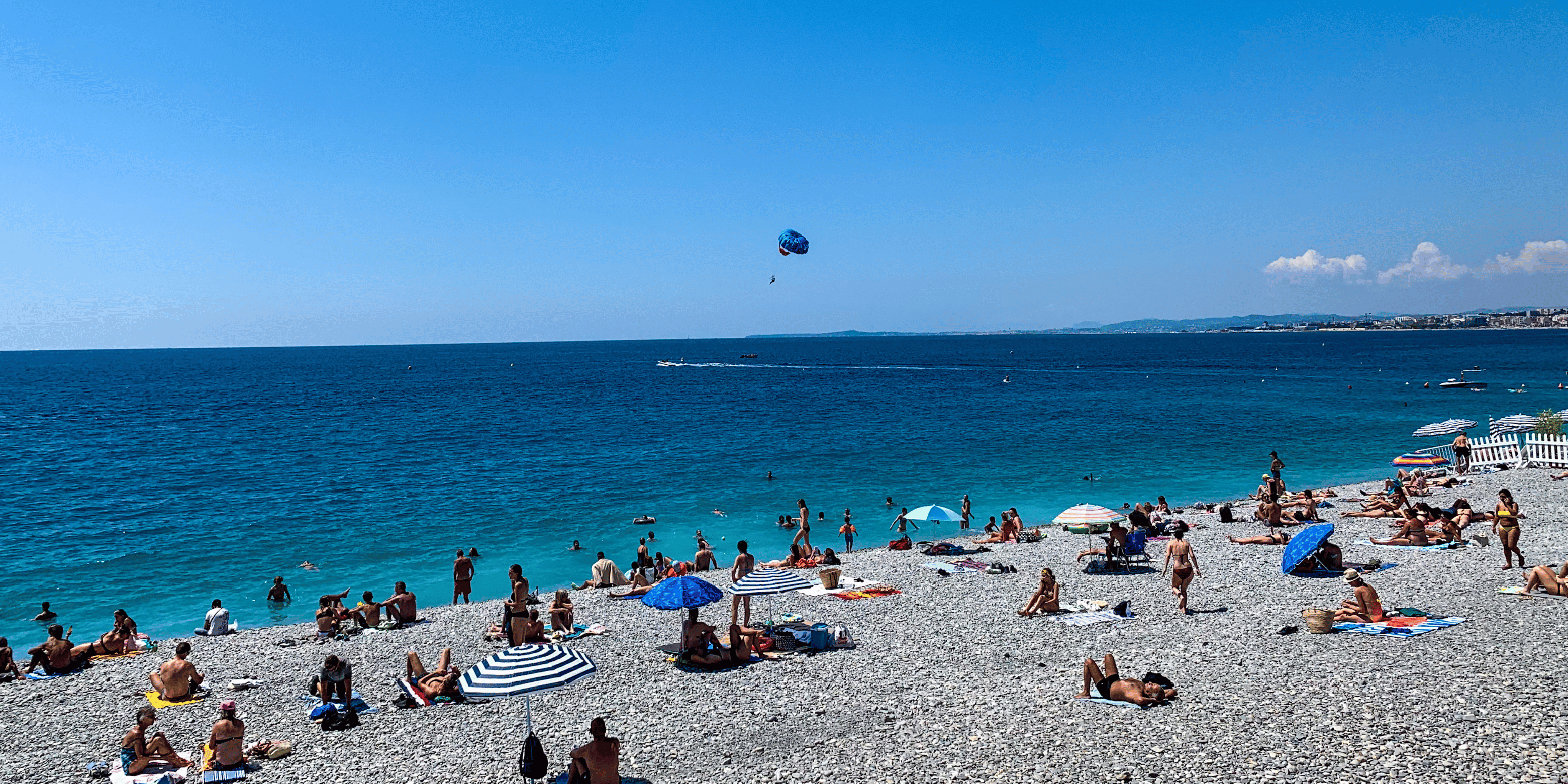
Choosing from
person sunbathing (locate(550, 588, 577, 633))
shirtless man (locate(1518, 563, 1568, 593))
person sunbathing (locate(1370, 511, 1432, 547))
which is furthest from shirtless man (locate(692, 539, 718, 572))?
person sunbathing (locate(1370, 511, 1432, 547))

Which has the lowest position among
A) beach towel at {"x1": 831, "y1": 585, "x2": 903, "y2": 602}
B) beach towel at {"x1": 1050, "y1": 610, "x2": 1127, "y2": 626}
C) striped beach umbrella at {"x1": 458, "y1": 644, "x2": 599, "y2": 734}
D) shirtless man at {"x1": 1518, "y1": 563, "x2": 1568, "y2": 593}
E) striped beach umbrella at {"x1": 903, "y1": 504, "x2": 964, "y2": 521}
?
beach towel at {"x1": 831, "y1": 585, "x2": 903, "y2": 602}

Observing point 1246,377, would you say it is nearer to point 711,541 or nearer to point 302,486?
point 711,541

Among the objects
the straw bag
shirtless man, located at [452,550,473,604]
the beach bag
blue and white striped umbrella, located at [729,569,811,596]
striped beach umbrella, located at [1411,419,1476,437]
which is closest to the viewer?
the beach bag

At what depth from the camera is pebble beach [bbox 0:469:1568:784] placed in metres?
9.55

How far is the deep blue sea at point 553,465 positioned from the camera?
26469mm

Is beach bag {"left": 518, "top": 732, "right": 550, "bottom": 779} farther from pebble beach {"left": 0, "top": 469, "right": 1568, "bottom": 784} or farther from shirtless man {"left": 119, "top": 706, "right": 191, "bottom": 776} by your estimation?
shirtless man {"left": 119, "top": 706, "right": 191, "bottom": 776}

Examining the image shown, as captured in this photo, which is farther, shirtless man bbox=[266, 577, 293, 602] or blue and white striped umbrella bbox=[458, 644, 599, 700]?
shirtless man bbox=[266, 577, 293, 602]

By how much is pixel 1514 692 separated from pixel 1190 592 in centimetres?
687

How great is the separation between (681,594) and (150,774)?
710 cm

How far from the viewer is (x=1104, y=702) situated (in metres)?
11.3

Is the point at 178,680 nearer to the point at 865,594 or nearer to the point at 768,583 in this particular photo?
the point at 768,583

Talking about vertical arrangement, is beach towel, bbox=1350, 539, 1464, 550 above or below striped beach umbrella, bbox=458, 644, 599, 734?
below

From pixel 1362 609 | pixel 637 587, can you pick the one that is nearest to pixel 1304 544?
pixel 1362 609

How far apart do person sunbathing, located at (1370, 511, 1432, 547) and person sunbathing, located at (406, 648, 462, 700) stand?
20707 millimetres
